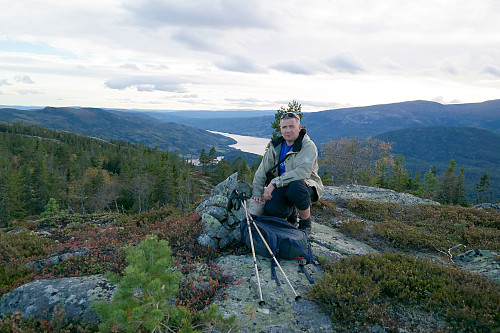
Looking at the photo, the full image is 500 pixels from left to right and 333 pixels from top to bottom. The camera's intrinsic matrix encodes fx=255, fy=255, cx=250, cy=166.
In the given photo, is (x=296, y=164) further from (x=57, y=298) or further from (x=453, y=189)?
(x=453, y=189)

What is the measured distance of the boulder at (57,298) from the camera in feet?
15.1

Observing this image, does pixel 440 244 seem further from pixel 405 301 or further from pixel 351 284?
pixel 351 284

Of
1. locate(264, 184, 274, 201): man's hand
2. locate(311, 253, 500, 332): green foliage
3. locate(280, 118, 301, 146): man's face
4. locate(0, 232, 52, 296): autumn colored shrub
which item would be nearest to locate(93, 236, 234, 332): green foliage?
locate(311, 253, 500, 332): green foliage

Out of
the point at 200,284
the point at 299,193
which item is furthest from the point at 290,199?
the point at 200,284

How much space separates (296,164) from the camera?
6.78m

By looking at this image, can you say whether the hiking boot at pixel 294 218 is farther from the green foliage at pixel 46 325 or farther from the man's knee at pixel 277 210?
the green foliage at pixel 46 325

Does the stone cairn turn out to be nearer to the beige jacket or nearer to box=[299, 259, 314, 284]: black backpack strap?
the beige jacket

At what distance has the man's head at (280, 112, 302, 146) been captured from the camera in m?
6.68

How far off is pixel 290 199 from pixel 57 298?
5.37m

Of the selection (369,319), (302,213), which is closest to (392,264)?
(369,319)

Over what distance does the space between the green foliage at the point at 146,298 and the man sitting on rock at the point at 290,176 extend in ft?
11.8

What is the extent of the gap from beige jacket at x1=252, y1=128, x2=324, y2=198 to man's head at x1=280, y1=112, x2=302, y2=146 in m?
0.18

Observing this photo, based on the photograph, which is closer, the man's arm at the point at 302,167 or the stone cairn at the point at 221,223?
the man's arm at the point at 302,167

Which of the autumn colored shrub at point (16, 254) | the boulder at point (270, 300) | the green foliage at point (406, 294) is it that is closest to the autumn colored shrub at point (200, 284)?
the boulder at point (270, 300)
